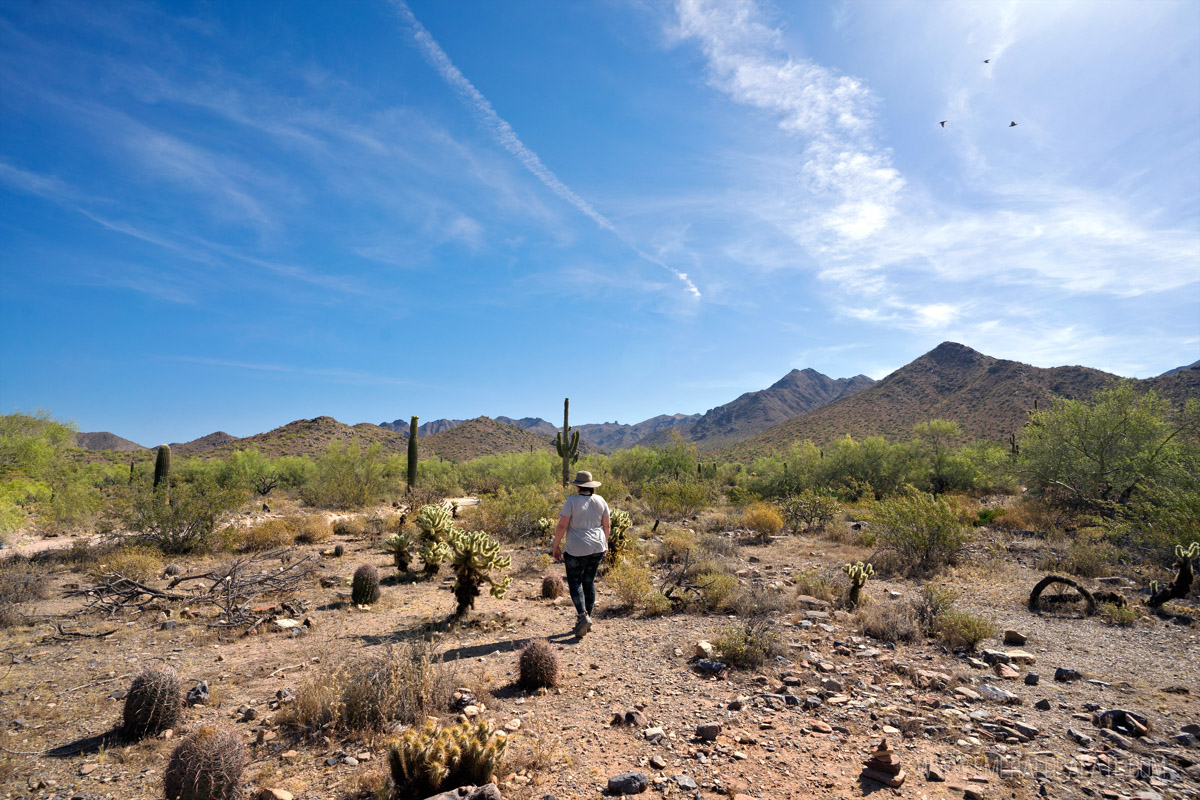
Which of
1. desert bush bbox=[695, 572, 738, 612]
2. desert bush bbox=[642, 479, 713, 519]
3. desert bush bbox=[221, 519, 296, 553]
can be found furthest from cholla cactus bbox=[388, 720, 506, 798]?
desert bush bbox=[642, 479, 713, 519]

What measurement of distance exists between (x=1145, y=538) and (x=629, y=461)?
77.1 feet

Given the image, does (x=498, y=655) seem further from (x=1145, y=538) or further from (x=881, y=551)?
(x=1145, y=538)

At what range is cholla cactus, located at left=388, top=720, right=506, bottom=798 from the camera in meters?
3.38

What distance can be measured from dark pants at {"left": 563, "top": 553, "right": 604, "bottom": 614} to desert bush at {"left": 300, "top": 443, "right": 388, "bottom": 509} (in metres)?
17.5

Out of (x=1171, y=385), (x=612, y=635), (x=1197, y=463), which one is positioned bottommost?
(x=612, y=635)

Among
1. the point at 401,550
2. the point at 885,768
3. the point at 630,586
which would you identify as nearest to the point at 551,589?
the point at 630,586

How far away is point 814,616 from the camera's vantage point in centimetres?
753

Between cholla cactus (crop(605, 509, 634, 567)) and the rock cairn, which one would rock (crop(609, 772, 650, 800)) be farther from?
cholla cactus (crop(605, 509, 634, 567))

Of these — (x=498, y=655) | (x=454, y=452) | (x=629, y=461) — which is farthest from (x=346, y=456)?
(x=454, y=452)

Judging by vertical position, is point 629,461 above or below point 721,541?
above

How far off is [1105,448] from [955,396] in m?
43.7

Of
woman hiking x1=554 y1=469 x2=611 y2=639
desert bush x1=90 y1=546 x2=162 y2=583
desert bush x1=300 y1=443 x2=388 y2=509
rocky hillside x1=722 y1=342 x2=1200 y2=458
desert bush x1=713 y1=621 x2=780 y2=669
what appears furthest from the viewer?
rocky hillside x1=722 y1=342 x2=1200 y2=458

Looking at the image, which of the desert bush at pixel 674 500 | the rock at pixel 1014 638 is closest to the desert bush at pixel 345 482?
the desert bush at pixel 674 500

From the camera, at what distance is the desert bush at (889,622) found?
21.7 ft
